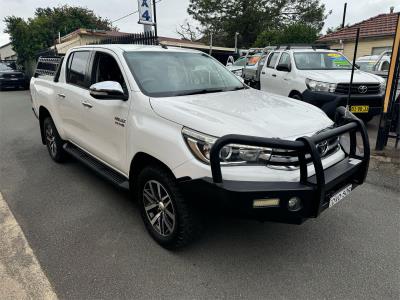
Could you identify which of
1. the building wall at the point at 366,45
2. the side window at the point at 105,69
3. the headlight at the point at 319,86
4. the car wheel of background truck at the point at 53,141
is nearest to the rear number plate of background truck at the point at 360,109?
the headlight at the point at 319,86

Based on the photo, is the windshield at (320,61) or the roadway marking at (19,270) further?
the windshield at (320,61)

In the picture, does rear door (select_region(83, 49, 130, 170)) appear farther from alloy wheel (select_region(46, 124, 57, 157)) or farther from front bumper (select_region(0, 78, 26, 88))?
front bumper (select_region(0, 78, 26, 88))

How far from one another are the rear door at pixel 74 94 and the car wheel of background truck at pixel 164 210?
1.57 m

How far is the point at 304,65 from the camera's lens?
316 inches

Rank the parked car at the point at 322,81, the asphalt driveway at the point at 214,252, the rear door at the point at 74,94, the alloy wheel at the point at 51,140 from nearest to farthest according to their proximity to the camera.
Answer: the asphalt driveway at the point at 214,252, the rear door at the point at 74,94, the alloy wheel at the point at 51,140, the parked car at the point at 322,81

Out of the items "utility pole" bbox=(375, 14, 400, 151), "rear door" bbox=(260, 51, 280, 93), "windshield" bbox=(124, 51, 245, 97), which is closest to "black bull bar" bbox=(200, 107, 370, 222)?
"windshield" bbox=(124, 51, 245, 97)

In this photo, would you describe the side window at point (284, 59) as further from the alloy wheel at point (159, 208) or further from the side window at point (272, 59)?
the alloy wheel at point (159, 208)

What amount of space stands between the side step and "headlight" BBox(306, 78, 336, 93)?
16.3 feet

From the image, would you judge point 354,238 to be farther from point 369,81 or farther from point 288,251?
point 369,81

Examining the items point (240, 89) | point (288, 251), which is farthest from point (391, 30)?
point (288, 251)

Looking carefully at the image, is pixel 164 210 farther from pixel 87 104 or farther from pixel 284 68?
pixel 284 68

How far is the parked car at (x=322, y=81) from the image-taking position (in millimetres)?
6875

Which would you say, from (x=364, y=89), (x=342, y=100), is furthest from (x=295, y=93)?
(x=364, y=89)

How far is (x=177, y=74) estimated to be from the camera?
144 inches
